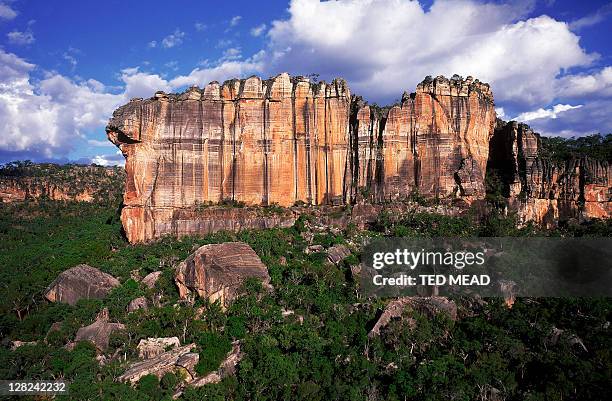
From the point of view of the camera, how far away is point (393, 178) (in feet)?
193

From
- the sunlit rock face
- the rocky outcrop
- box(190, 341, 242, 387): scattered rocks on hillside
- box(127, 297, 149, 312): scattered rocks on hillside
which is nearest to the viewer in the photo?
box(190, 341, 242, 387): scattered rocks on hillside

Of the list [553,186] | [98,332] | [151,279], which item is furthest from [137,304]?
[553,186]

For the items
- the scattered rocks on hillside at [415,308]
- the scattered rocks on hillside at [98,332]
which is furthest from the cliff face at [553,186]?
the scattered rocks on hillside at [98,332]

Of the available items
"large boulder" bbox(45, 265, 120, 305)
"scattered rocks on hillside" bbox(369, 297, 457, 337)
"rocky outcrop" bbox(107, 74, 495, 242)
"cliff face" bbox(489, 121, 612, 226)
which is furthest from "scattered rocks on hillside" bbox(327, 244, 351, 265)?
"large boulder" bbox(45, 265, 120, 305)

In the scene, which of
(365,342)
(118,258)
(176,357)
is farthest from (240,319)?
(118,258)

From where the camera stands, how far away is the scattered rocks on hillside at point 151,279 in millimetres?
46769

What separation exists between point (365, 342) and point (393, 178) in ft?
83.0

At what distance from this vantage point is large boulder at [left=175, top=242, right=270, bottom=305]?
43188 mm

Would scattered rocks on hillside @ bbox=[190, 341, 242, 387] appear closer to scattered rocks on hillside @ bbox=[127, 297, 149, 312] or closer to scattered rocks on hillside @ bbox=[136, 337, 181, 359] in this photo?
scattered rocks on hillside @ bbox=[136, 337, 181, 359]

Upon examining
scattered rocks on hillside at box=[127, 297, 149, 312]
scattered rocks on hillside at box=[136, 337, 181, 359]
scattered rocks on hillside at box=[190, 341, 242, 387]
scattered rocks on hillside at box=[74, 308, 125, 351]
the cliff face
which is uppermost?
the cliff face

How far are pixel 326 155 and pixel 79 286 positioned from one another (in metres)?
30.0

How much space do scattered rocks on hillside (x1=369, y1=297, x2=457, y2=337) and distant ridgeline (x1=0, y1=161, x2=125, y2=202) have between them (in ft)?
238

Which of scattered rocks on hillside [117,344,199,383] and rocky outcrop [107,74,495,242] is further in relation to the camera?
rocky outcrop [107,74,495,242]

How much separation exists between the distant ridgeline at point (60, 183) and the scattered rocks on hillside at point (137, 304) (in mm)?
58269
